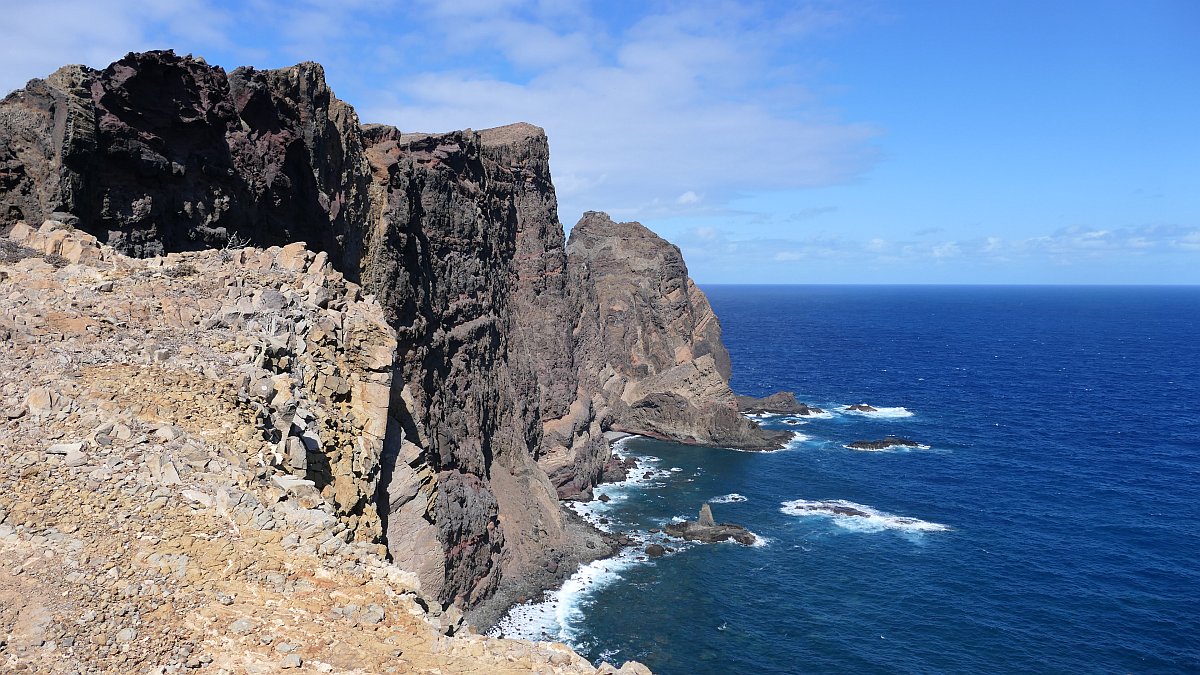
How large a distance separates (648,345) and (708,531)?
4763 centimetres

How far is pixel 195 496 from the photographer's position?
12.4 meters

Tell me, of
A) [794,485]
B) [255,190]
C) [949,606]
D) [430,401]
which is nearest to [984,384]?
[794,485]

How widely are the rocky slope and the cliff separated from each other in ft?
0.90

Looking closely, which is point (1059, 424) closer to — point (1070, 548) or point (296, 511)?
point (1070, 548)

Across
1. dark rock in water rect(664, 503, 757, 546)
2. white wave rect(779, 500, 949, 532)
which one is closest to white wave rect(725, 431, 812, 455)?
white wave rect(779, 500, 949, 532)

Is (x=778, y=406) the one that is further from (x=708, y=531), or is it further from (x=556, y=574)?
(x=556, y=574)

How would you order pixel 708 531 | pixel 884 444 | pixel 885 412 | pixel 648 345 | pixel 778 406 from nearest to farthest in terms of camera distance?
pixel 708 531 < pixel 884 444 < pixel 648 345 < pixel 885 412 < pixel 778 406

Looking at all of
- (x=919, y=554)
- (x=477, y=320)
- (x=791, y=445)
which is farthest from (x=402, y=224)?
(x=791, y=445)

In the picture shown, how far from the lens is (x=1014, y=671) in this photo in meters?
49.2

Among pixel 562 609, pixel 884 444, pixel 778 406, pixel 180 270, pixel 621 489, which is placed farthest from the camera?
pixel 778 406

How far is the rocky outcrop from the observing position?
10566cm

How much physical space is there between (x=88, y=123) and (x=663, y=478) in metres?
74.8

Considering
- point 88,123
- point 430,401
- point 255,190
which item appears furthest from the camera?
point 430,401

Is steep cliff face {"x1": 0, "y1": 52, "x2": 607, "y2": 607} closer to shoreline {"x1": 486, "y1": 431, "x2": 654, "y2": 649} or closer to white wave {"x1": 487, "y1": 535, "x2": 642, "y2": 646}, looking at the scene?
shoreline {"x1": 486, "y1": 431, "x2": 654, "y2": 649}
